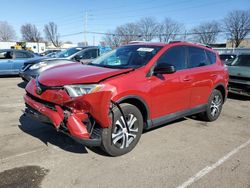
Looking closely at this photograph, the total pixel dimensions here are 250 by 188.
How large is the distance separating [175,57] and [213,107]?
74.0 inches

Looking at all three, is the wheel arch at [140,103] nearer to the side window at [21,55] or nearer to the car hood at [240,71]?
the car hood at [240,71]

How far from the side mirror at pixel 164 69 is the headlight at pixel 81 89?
1.22 metres

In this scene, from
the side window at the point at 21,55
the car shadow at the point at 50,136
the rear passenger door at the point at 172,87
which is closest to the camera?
the car shadow at the point at 50,136

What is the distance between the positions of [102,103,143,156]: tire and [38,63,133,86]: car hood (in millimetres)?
521

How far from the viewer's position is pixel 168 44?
503cm

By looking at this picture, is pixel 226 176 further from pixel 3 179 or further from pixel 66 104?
pixel 3 179

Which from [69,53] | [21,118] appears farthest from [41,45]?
[21,118]

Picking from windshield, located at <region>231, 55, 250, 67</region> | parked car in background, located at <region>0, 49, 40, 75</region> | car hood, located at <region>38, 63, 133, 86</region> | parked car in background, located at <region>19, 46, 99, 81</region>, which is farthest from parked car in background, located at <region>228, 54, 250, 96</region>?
parked car in background, located at <region>0, 49, 40, 75</region>

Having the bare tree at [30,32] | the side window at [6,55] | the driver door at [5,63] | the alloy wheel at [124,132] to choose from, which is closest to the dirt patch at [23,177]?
the alloy wheel at [124,132]

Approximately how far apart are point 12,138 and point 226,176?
3.59 metres

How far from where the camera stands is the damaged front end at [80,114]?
351 centimetres

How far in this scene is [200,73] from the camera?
217 inches

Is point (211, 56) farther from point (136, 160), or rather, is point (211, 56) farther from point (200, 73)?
point (136, 160)

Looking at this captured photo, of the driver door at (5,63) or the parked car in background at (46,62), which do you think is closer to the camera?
the parked car in background at (46,62)
